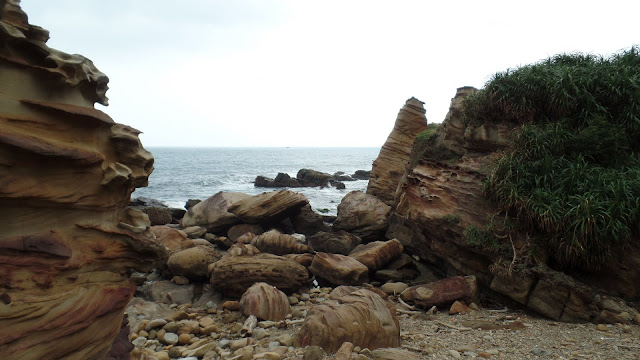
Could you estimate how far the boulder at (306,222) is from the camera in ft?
45.3

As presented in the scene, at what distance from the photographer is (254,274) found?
317 inches

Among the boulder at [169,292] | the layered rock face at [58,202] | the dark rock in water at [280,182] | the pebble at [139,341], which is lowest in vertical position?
the dark rock in water at [280,182]

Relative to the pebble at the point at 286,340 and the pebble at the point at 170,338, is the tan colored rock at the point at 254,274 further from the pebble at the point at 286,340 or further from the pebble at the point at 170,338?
the pebble at the point at 286,340

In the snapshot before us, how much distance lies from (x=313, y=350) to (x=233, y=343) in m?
1.35

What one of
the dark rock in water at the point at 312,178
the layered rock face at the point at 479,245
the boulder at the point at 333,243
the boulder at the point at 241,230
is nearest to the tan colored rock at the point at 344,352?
A: the layered rock face at the point at 479,245

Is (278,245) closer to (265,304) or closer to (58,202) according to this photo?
(265,304)

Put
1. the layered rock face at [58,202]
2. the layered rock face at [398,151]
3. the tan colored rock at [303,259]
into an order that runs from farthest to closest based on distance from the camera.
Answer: the layered rock face at [398,151] < the tan colored rock at [303,259] < the layered rock face at [58,202]

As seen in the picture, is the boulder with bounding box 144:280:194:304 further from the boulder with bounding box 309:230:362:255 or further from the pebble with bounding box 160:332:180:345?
the boulder with bounding box 309:230:362:255

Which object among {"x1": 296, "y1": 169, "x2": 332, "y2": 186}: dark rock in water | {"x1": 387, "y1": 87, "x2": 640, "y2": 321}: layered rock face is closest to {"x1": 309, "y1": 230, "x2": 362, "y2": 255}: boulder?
{"x1": 387, "y1": 87, "x2": 640, "y2": 321}: layered rock face

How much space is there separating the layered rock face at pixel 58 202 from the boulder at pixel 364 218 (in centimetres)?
956

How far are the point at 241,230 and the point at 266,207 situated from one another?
38.5 inches

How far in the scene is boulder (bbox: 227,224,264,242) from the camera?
12.7m

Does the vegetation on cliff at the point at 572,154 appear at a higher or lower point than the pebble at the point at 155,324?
higher

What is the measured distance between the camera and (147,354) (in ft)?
16.3
